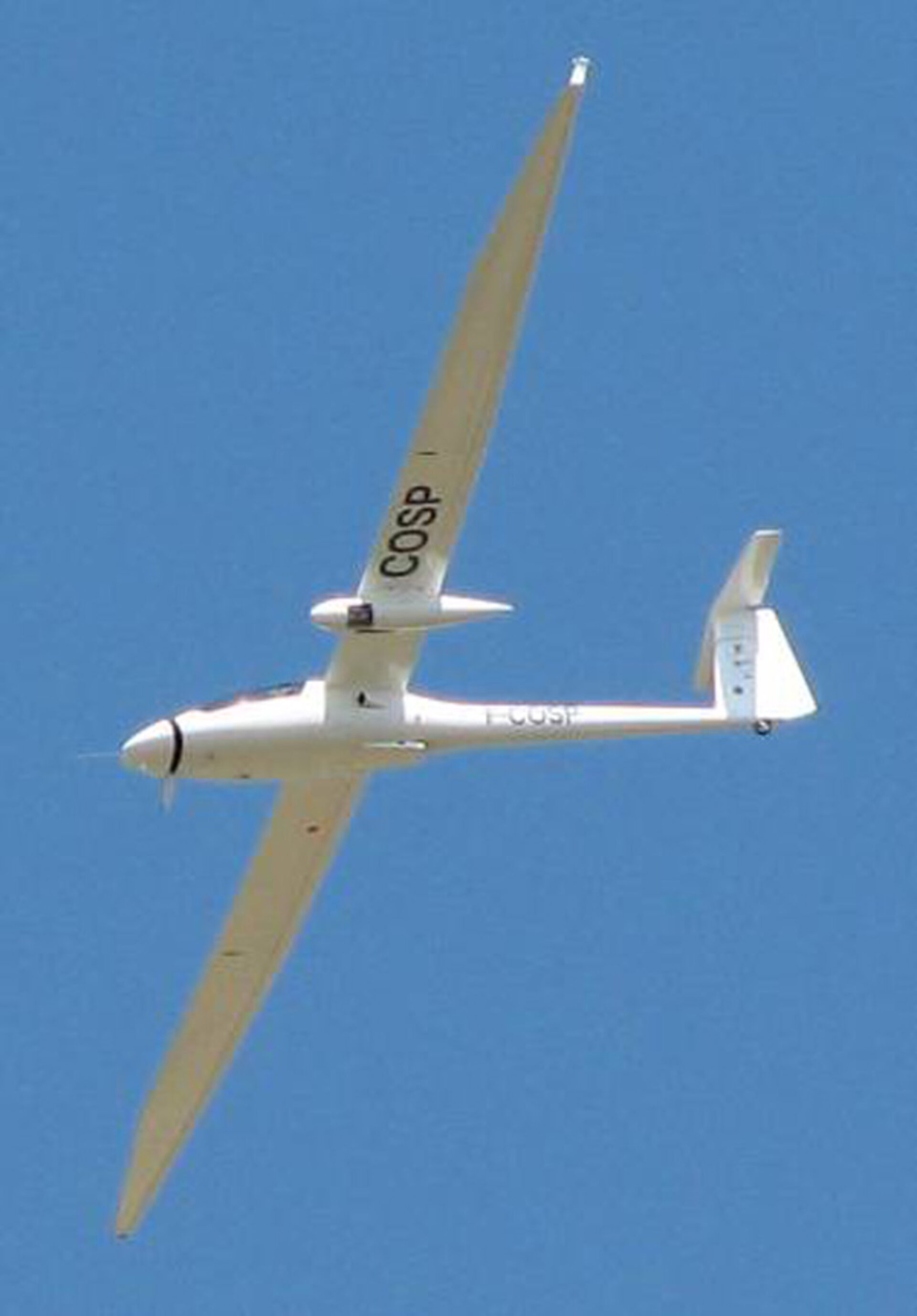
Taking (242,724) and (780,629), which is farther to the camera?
(780,629)

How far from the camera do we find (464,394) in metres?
36.5

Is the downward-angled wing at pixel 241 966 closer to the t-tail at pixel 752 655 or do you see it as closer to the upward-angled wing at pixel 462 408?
the upward-angled wing at pixel 462 408

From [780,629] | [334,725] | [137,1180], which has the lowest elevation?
[137,1180]

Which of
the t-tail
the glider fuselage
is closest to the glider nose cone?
the glider fuselage

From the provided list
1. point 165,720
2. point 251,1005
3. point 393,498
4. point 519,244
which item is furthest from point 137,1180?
point 519,244

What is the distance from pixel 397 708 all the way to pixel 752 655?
4.70 m

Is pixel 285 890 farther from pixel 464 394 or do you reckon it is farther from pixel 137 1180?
pixel 464 394

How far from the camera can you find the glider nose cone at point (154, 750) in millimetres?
38125

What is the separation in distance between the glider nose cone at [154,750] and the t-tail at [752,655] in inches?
242

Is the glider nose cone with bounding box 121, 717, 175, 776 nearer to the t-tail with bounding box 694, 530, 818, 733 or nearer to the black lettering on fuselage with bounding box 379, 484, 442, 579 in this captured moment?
the black lettering on fuselage with bounding box 379, 484, 442, 579

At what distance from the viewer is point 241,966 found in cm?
4209

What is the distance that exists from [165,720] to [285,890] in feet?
12.2

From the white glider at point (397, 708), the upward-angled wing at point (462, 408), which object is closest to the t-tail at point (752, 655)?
the white glider at point (397, 708)

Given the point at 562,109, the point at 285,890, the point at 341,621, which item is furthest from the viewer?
the point at 285,890
